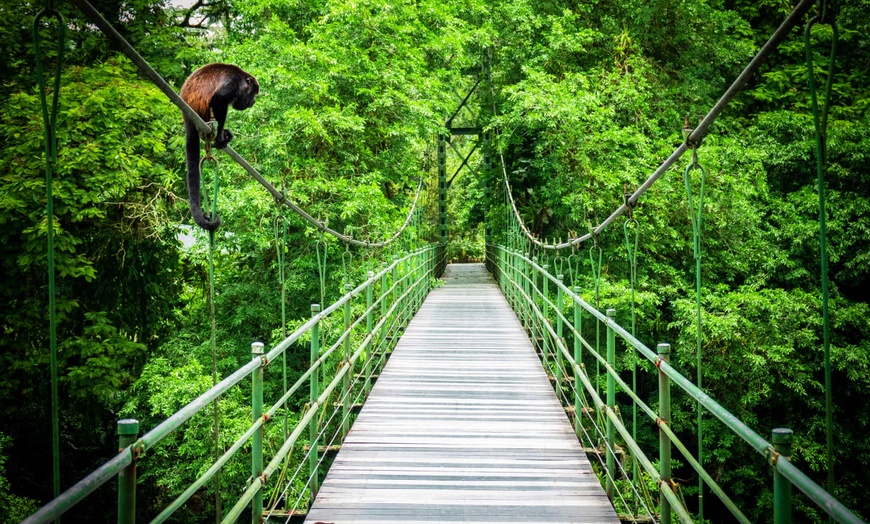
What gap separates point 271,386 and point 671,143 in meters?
7.80

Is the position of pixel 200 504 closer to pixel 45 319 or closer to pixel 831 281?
pixel 45 319

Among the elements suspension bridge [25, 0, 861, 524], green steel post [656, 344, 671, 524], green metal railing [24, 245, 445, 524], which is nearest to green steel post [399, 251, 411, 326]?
suspension bridge [25, 0, 861, 524]

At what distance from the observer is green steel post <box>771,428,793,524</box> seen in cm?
155

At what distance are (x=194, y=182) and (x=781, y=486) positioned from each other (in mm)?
2584

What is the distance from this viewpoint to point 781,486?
5.22 ft

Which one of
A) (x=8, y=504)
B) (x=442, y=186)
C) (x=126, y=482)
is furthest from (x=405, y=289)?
(x=442, y=186)

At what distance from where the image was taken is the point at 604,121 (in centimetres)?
1138

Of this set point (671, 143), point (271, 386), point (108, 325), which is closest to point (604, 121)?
point (671, 143)

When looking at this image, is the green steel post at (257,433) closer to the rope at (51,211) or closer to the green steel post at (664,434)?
the rope at (51,211)

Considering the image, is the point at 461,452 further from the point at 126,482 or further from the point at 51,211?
the point at 51,211

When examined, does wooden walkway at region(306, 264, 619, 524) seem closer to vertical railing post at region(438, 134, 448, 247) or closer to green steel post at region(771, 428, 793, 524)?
green steel post at region(771, 428, 793, 524)

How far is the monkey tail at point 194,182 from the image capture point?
2869 millimetres

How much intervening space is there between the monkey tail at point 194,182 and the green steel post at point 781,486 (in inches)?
84.7

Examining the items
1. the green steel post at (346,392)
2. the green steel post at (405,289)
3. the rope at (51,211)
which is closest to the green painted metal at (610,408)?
the green steel post at (346,392)
